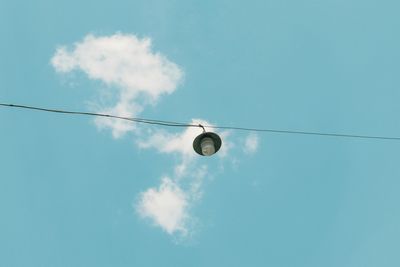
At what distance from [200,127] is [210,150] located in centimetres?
62

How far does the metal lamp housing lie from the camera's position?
11484mm

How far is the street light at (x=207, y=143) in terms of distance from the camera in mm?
11484

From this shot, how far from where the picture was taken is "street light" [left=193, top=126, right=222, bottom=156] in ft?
37.7

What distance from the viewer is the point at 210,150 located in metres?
11.5

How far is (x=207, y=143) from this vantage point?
37.7 feet

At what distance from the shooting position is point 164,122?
11.7 metres

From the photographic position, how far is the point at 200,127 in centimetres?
1186

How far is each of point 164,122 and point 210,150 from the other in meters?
1.08

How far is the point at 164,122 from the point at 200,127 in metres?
0.73

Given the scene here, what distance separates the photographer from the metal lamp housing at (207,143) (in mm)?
11484

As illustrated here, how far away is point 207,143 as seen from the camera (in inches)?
452
